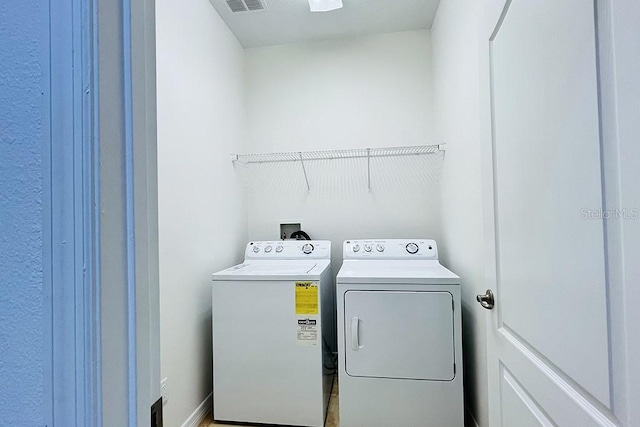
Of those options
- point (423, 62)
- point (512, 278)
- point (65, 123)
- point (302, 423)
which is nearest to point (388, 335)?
point (302, 423)

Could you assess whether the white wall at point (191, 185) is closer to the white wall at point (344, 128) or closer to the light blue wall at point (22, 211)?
the white wall at point (344, 128)

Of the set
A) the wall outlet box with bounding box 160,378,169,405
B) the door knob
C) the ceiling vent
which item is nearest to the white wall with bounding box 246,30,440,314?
the ceiling vent

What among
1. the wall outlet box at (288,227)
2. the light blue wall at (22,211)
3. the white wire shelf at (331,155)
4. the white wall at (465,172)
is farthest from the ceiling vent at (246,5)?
the light blue wall at (22,211)

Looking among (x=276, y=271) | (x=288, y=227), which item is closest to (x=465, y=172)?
(x=276, y=271)

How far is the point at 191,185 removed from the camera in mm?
1874

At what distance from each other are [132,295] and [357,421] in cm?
167

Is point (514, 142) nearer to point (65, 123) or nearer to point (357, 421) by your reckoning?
point (65, 123)

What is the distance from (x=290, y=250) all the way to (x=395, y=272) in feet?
2.90

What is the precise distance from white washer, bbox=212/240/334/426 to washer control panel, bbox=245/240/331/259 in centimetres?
48

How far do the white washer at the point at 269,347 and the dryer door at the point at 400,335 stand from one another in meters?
0.23

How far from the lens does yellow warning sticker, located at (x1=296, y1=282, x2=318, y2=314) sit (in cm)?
176

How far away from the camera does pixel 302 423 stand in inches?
69.2

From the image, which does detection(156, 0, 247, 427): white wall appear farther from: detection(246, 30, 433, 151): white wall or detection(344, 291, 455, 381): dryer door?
detection(344, 291, 455, 381): dryer door

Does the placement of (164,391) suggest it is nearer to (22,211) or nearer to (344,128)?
(22,211)
